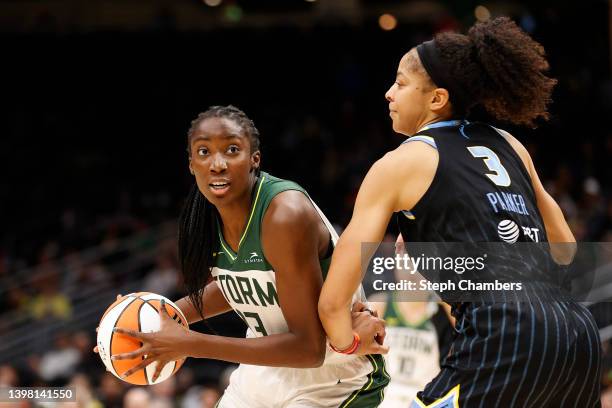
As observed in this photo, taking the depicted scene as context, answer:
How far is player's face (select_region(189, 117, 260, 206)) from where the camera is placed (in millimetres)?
3271

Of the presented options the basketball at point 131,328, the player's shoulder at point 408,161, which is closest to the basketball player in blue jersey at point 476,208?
the player's shoulder at point 408,161

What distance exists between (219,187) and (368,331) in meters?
0.76

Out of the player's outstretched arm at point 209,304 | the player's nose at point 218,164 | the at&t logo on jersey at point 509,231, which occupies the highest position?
the player's nose at point 218,164

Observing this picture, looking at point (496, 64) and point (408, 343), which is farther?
point (408, 343)

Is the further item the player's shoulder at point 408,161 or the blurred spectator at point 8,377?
the blurred spectator at point 8,377

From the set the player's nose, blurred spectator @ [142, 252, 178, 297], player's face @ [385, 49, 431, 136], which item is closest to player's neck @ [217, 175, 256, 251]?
the player's nose

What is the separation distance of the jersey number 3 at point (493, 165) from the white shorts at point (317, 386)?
1.01 meters

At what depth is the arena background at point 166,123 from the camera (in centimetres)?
1002

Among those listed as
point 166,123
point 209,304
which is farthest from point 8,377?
point 166,123

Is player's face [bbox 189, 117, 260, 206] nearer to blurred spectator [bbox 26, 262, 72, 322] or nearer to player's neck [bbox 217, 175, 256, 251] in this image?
player's neck [bbox 217, 175, 256, 251]

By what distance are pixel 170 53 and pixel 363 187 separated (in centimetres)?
1241

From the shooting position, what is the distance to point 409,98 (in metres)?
3.04

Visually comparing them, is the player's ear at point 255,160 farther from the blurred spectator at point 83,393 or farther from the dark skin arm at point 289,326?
the blurred spectator at point 83,393

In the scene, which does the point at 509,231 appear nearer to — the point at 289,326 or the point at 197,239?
the point at 289,326
